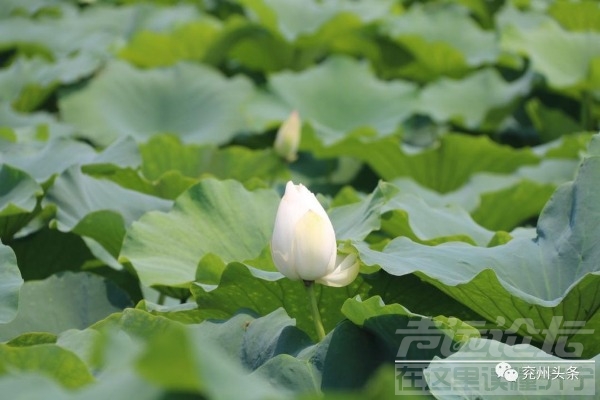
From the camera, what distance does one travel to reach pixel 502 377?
1175 millimetres

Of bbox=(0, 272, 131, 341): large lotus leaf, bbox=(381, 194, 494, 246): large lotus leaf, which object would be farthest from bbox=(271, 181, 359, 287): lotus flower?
bbox=(0, 272, 131, 341): large lotus leaf

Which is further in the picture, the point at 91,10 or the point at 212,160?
the point at 91,10

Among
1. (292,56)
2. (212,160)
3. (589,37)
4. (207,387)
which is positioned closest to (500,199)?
(212,160)

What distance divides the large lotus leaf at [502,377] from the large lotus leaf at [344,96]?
2029mm

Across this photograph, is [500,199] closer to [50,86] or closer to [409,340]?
[409,340]

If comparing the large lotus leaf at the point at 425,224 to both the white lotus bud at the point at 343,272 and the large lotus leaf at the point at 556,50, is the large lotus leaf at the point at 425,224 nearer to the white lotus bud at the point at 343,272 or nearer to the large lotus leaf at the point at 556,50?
the white lotus bud at the point at 343,272

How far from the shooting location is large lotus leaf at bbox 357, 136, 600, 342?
1.36 m

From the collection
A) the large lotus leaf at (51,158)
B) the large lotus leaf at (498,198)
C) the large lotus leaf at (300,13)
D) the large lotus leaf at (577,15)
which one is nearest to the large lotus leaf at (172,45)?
the large lotus leaf at (300,13)

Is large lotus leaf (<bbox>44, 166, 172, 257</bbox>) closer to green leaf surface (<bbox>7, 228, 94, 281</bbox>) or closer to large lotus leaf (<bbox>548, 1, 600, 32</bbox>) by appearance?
green leaf surface (<bbox>7, 228, 94, 281</bbox>)

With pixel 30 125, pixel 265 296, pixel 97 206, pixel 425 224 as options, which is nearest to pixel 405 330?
pixel 265 296

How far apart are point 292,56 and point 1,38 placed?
102 centimetres

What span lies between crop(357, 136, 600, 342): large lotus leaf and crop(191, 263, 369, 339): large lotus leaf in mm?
107

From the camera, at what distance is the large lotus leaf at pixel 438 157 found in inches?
110

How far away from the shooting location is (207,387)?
2.42 feet
